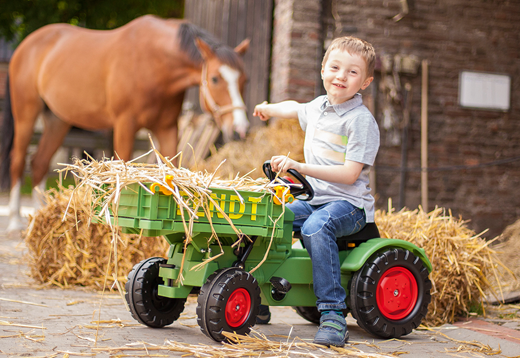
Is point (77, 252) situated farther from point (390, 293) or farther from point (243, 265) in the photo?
point (390, 293)

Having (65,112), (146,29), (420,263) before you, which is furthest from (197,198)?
(65,112)

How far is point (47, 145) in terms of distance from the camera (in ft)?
24.7

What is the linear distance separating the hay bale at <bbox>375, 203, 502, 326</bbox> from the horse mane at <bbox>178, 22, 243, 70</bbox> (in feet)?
8.48

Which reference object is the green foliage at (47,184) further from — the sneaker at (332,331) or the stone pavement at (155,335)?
the sneaker at (332,331)

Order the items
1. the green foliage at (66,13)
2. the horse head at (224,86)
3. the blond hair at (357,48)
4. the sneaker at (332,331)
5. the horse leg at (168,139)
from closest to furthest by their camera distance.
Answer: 1. the sneaker at (332,331)
2. the blond hair at (357,48)
3. the horse head at (224,86)
4. the horse leg at (168,139)
5. the green foliage at (66,13)

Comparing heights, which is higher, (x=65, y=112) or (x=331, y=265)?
(x=65, y=112)

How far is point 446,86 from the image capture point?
698 cm

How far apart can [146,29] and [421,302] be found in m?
4.35

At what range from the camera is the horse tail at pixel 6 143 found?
748cm

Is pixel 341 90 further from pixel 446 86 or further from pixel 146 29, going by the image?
pixel 446 86

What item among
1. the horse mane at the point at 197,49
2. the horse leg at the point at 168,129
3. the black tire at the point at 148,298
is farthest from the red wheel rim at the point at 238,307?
the horse leg at the point at 168,129

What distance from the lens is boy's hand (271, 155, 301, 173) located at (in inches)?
105

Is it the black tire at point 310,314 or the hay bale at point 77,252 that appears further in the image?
the hay bale at point 77,252

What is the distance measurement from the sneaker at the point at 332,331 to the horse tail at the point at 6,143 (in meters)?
5.93
